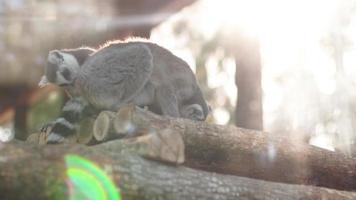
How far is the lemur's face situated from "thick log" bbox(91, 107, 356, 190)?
1163 millimetres

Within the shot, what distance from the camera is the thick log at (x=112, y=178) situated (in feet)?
9.34

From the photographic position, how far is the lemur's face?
197 inches

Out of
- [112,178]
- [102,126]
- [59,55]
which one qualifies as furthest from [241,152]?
[59,55]

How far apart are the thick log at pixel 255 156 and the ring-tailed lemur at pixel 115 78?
84 centimetres

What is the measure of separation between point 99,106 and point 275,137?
148 cm

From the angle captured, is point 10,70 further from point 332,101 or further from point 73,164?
point 332,101

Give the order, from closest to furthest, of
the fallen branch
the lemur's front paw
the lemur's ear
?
the fallen branch, the lemur's front paw, the lemur's ear

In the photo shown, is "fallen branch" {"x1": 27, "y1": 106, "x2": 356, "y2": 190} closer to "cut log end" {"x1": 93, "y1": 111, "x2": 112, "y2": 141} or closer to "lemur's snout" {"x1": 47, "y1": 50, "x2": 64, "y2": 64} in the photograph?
"cut log end" {"x1": 93, "y1": 111, "x2": 112, "y2": 141}

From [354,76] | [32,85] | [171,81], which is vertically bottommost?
[171,81]

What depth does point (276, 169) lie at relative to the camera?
463 centimetres

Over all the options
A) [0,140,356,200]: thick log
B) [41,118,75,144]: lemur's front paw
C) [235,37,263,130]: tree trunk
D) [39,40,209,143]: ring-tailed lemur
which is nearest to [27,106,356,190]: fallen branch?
[41,118,75,144]: lemur's front paw

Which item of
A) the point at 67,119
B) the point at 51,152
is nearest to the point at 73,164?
the point at 51,152

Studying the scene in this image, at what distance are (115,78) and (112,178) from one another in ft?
6.82

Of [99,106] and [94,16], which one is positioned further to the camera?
[94,16]
